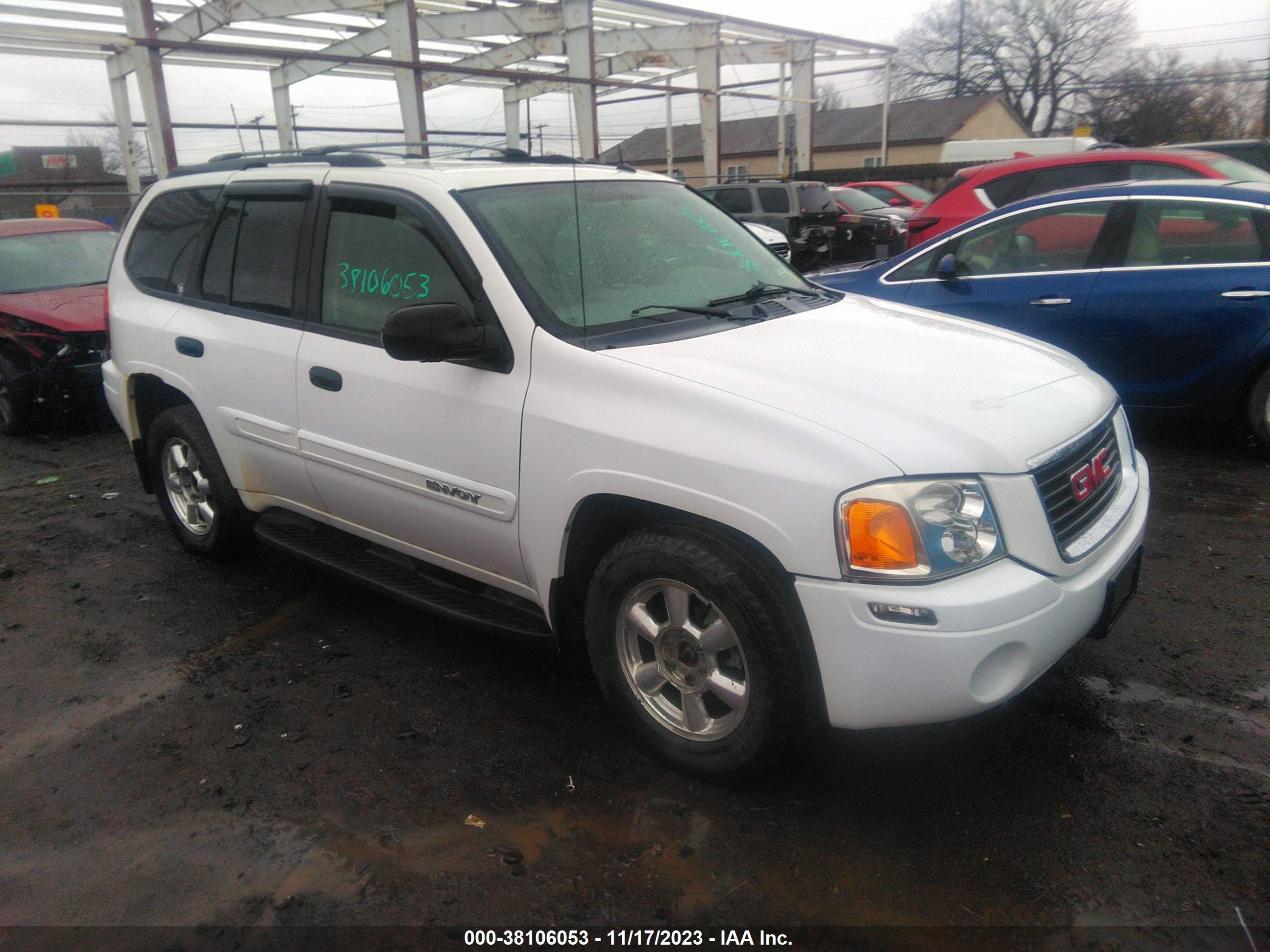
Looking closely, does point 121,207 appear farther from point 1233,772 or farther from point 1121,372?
point 1233,772

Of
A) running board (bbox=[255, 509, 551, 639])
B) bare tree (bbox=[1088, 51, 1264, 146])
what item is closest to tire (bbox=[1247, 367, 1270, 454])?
running board (bbox=[255, 509, 551, 639])

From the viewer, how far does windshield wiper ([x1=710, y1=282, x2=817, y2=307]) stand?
3.52m

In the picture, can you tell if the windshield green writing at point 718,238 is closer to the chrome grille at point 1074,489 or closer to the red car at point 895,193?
the chrome grille at point 1074,489

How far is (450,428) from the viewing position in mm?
3201

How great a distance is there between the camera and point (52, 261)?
8.52 m

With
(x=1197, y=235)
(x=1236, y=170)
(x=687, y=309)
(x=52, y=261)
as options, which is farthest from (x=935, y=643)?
(x=52, y=261)

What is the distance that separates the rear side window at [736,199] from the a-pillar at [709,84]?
2.36m

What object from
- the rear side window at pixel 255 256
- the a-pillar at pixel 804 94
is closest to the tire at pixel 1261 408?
the rear side window at pixel 255 256

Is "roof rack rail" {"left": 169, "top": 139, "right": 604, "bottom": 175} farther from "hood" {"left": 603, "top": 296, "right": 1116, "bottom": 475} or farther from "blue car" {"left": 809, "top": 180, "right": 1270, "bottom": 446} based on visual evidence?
"blue car" {"left": 809, "top": 180, "right": 1270, "bottom": 446}

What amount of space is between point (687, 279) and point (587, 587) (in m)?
1.24

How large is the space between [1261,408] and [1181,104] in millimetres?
42090

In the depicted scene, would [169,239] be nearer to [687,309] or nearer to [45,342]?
[687,309]

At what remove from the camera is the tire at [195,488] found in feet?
14.5

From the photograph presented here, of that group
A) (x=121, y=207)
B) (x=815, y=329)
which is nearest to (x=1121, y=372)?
(x=815, y=329)
